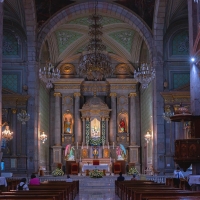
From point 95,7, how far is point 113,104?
11.0 metres

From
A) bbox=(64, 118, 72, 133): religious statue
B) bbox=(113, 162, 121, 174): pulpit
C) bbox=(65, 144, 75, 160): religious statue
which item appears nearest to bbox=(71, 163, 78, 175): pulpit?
bbox=(65, 144, 75, 160): religious statue

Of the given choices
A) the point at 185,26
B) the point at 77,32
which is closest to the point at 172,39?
the point at 185,26

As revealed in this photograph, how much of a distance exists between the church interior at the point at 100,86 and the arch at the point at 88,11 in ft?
0.19

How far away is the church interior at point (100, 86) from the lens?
22.0m

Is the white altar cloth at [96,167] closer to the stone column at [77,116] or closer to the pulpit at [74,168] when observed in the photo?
the pulpit at [74,168]

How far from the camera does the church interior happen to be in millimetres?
21953

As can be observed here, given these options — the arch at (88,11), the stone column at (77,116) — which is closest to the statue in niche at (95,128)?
the stone column at (77,116)

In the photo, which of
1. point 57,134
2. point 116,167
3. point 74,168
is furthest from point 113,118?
point 74,168

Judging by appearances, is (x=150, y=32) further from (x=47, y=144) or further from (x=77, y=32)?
(x=47, y=144)

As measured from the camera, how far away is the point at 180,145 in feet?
53.1

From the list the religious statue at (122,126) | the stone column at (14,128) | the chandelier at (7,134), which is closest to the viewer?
the chandelier at (7,134)

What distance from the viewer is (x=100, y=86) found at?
1426 inches

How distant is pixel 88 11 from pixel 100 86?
9759 mm

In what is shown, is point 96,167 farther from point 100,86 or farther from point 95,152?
point 100,86
